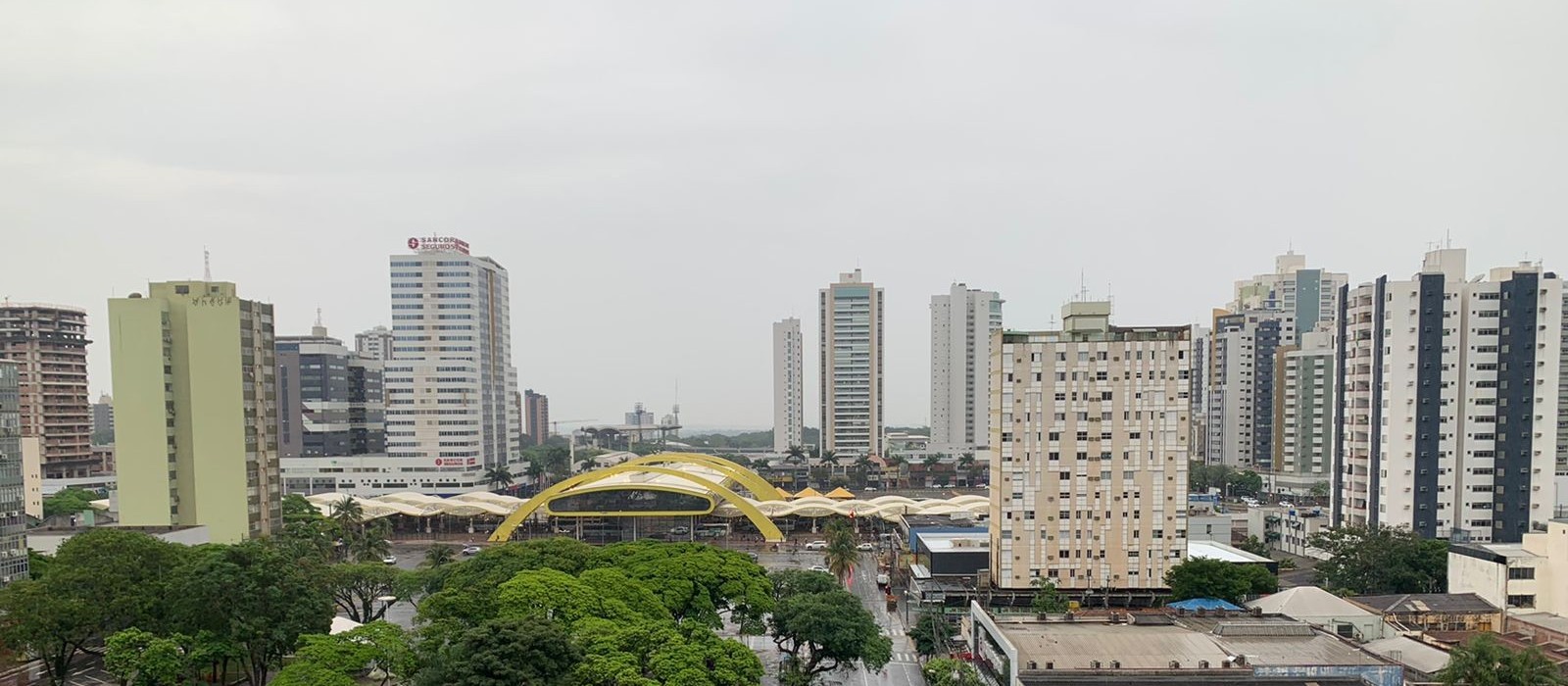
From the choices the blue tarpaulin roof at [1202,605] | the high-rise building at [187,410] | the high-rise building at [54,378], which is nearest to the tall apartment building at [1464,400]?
the blue tarpaulin roof at [1202,605]

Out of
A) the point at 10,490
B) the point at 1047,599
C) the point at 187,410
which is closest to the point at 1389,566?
the point at 1047,599

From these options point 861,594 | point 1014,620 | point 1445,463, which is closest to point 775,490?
point 861,594

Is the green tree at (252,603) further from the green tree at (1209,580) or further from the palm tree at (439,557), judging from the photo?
the green tree at (1209,580)

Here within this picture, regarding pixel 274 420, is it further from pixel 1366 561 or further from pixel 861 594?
pixel 1366 561

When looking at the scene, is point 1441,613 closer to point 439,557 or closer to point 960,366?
point 439,557

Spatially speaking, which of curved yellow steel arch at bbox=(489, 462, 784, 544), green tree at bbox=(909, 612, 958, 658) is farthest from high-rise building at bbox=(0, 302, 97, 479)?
green tree at bbox=(909, 612, 958, 658)
